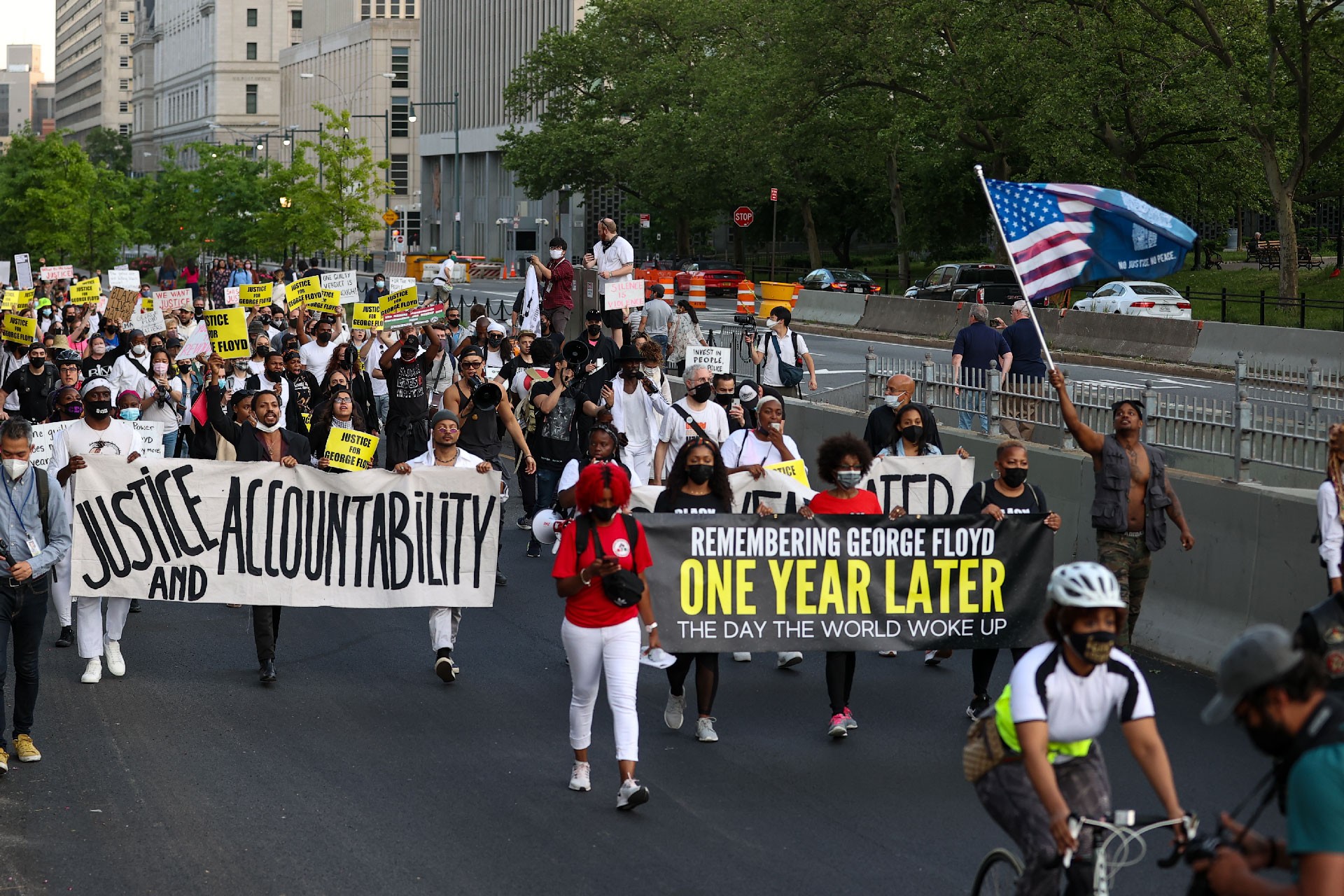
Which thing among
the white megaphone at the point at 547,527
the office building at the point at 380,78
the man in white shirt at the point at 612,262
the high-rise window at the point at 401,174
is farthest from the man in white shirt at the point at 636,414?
the high-rise window at the point at 401,174

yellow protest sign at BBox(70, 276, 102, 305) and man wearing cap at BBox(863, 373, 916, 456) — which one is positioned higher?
yellow protest sign at BBox(70, 276, 102, 305)

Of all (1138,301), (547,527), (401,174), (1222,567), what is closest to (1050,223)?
(1222,567)

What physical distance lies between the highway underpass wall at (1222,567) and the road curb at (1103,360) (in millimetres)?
13222

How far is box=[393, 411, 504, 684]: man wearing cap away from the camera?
10.7 meters

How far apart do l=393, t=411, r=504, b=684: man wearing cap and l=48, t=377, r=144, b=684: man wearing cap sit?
1.88m

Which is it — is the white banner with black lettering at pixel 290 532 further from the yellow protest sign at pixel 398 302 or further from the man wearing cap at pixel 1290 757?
the yellow protest sign at pixel 398 302

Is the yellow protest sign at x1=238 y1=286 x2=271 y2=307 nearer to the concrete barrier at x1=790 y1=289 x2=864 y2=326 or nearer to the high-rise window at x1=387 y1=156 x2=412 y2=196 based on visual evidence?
the concrete barrier at x1=790 y1=289 x2=864 y2=326

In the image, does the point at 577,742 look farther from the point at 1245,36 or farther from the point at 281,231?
the point at 281,231

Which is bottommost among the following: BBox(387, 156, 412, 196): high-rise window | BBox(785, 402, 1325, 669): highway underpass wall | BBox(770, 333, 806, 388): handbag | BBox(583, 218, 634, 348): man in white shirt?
BBox(785, 402, 1325, 669): highway underpass wall

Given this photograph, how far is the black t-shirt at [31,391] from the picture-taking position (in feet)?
58.5

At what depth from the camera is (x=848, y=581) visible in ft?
32.2

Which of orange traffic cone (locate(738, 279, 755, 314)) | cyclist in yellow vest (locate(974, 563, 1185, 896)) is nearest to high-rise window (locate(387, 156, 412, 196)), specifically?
orange traffic cone (locate(738, 279, 755, 314))

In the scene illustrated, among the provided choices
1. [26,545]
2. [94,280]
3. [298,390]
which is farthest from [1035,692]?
[94,280]

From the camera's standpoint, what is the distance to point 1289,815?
12.6 ft
